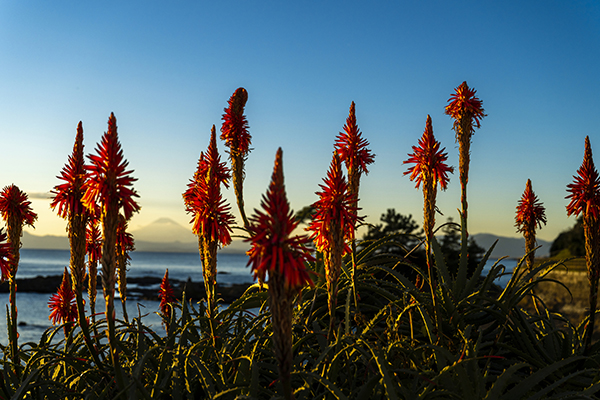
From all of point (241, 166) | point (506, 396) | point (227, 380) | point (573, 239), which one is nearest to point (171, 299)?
point (241, 166)

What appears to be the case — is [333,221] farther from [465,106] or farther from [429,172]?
[465,106]

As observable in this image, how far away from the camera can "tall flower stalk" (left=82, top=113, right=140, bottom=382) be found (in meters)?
2.31

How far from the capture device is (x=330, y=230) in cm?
263

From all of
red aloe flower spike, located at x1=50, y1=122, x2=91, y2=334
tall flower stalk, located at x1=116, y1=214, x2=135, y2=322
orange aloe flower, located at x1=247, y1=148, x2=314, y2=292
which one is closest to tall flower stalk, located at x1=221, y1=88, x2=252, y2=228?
tall flower stalk, located at x1=116, y1=214, x2=135, y2=322

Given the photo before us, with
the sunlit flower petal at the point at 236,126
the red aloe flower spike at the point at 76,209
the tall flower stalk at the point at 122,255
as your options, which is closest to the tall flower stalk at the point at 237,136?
the sunlit flower petal at the point at 236,126

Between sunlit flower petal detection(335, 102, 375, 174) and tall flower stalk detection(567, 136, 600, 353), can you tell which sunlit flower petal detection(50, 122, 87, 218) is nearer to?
sunlit flower petal detection(335, 102, 375, 174)

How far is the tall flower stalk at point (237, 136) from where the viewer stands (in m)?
4.83

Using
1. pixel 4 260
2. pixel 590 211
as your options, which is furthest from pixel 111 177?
pixel 590 211

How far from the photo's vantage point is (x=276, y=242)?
1.78m

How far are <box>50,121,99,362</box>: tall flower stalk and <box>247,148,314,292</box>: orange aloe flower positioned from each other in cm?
144

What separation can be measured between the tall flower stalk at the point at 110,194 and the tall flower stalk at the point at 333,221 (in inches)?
44.8

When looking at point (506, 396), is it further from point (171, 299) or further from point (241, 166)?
point (171, 299)

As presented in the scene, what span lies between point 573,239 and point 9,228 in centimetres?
4473

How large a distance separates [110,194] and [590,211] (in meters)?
3.89
